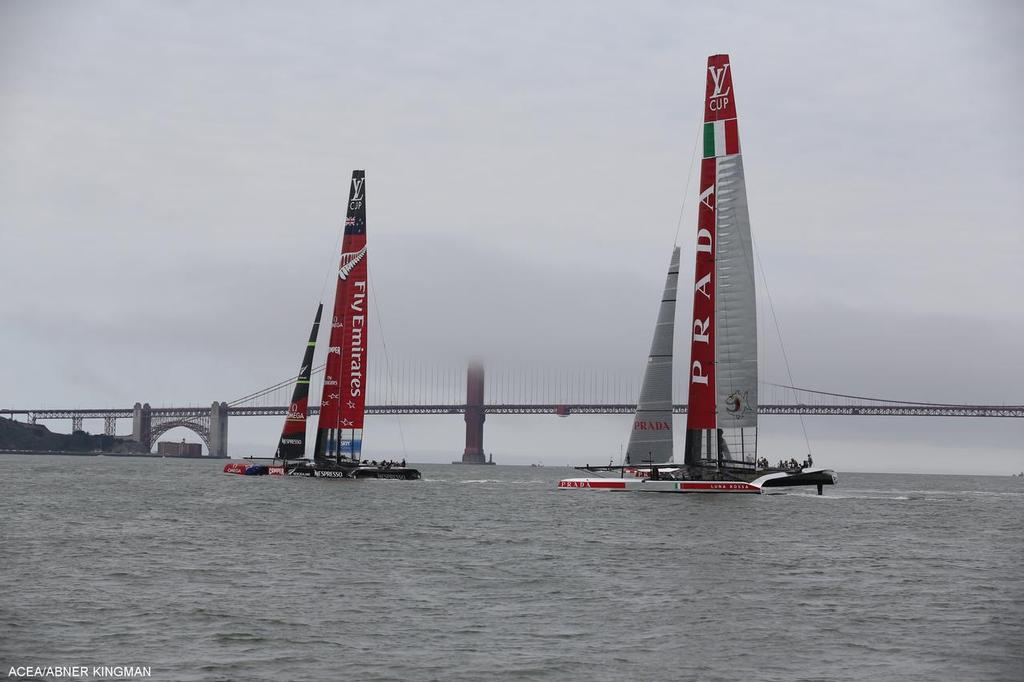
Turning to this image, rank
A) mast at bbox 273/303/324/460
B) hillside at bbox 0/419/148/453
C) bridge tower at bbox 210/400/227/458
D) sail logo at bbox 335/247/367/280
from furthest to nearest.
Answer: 1. hillside at bbox 0/419/148/453
2. bridge tower at bbox 210/400/227/458
3. mast at bbox 273/303/324/460
4. sail logo at bbox 335/247/367/280

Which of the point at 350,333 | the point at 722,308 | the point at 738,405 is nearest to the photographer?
the point at 722,308

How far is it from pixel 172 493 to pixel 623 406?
6656 centimetres

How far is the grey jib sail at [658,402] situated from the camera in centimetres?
4122

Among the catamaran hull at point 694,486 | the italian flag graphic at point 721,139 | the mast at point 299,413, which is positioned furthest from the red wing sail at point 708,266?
the mast at point 299,413

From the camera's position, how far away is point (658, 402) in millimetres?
41250

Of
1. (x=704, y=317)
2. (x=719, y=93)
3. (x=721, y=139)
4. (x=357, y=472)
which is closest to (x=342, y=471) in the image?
(x=357, y=472)

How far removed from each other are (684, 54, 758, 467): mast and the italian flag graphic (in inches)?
1.1

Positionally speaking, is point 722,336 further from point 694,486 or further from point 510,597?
point 510,597

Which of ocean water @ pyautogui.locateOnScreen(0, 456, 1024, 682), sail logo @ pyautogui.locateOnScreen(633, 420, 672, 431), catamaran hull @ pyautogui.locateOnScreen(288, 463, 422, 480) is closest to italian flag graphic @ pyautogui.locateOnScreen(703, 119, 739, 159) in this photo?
sail logo @ pyautogui.locateOnScreen(633, 420, 672, 431)

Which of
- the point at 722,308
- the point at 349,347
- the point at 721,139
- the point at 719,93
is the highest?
the point at 719,93

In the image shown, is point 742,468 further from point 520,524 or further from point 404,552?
point 404,552

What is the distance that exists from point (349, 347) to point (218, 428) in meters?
76.2

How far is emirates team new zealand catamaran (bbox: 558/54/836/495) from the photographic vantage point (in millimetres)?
37125

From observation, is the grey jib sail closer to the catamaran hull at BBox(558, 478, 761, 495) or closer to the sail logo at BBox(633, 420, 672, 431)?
the sail logo at BBox(633, 420, 672, 431)
